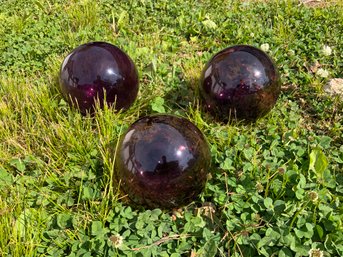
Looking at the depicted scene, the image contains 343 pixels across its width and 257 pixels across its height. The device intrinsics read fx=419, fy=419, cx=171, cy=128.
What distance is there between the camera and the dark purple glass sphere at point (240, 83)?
117 inches

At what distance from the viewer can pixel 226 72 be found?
9.78ft

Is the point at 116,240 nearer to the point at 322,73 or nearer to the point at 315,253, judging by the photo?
the point at 315,253

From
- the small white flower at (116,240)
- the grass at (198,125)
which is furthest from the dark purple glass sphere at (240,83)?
the small white flower at (116,240)

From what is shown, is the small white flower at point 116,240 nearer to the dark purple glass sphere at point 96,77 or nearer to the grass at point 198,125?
the grass at point 198,125

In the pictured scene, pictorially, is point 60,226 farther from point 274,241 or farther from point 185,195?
point 274,241

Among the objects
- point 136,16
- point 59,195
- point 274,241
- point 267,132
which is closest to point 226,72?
point 267,132

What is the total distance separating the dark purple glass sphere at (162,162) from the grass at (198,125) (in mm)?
136

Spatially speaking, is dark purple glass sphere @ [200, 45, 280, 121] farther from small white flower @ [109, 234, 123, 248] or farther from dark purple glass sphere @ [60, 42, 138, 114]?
small white flower @ [109, 234, 123, 248]

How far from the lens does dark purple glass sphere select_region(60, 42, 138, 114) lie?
307 centimetres

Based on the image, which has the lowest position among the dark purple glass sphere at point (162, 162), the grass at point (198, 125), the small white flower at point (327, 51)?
the grass at point (198, 125)

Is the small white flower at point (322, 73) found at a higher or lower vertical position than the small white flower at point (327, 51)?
lower

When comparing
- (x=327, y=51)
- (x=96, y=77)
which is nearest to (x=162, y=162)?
(x=96, y=77)

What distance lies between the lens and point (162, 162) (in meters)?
2.38

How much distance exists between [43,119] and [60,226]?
1110 mm
